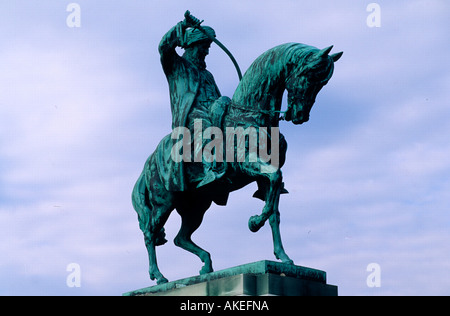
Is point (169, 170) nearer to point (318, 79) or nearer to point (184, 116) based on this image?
point (184, 116)

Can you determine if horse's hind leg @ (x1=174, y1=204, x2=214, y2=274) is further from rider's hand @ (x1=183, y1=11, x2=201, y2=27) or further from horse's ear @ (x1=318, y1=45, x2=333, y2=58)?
horse's ear @ (x1=318, y1=45, x2=333, y2=58)

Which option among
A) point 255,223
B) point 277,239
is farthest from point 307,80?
point 277,239

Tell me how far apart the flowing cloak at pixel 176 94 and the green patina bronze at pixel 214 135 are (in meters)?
0.01

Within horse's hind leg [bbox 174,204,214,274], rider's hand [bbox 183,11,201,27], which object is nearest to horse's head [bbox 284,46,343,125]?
rider's hand [bbox 183,11,201,27]

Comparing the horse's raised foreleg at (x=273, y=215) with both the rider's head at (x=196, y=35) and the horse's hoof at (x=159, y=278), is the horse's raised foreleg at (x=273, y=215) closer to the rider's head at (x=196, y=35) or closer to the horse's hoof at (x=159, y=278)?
the horse's hoof at (x=159, y=278)

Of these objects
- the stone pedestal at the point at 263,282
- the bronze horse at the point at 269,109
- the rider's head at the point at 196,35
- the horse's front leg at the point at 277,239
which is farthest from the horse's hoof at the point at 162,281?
the rider's head at the point at 196,35

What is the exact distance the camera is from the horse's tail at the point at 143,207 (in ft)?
40.8

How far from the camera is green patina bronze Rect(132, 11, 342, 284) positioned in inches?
424

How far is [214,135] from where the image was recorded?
11398mm

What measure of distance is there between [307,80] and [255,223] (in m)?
1.84
